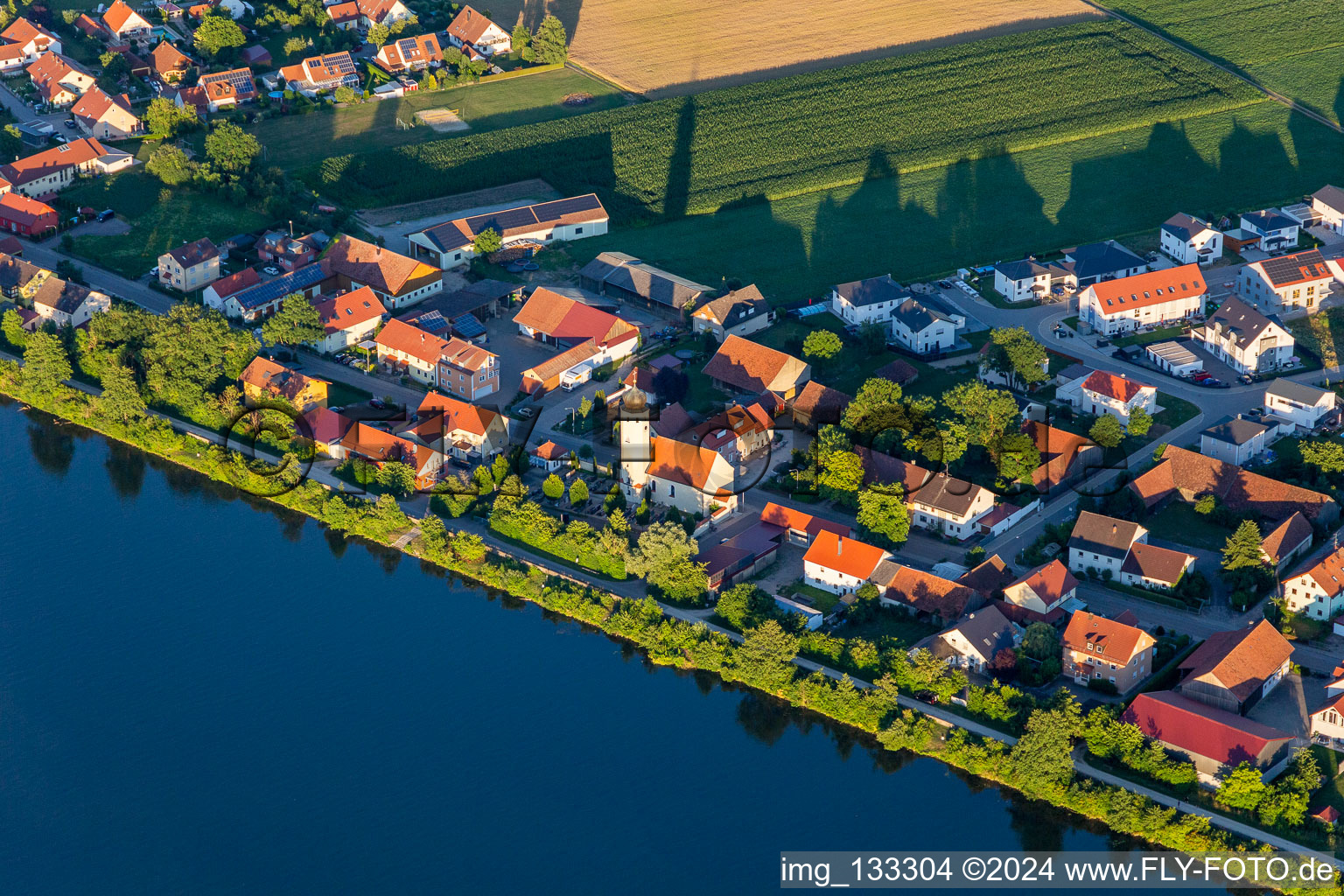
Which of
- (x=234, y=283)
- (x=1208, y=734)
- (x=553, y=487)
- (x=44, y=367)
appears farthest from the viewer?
(x=234, y=283)

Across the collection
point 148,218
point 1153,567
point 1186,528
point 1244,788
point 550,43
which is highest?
point 550,43

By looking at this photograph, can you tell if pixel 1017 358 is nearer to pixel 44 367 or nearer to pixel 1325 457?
pixel 1325 457

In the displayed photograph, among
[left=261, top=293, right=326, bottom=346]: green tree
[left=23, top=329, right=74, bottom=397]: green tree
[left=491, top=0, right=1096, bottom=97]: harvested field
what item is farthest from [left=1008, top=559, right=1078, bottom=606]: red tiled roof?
[left=491, top=0, right=1096, bottom=97]: harvested field

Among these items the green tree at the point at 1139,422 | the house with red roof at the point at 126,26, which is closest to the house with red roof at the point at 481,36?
the house with red roof at the point at 126,26

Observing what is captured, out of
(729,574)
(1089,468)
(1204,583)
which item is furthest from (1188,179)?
(729,574)

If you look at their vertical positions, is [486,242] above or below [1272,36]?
below

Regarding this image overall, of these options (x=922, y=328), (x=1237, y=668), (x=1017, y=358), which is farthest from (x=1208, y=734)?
(x=922, y=328)
